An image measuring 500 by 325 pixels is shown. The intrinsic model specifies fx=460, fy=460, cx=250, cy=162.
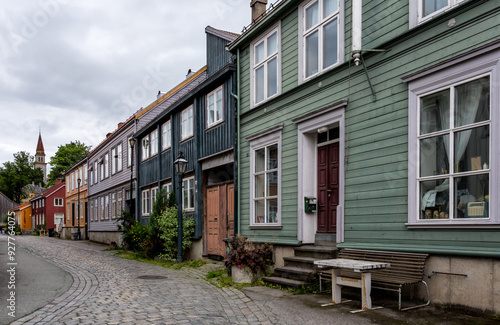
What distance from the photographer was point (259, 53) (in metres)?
12.5

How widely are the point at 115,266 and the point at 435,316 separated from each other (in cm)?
1077

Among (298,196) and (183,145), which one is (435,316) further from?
(183,145)

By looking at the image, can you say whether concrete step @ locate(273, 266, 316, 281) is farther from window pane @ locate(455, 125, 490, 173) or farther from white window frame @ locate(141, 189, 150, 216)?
white window frame @ locate(141, 189, 150, 216)

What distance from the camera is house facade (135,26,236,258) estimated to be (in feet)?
46.7

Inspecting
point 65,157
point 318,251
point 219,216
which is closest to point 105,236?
point 219,216

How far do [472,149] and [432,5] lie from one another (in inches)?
95.9

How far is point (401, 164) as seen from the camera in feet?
24.8

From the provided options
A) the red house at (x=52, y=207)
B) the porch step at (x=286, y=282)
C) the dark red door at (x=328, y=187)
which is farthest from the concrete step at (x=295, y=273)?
the red house at (x=52, y=207)

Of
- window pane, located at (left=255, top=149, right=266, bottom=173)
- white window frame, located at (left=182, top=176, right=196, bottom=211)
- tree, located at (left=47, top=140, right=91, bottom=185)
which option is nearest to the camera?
window pane, located at (left=255, top=149, right=266, bottom=173)

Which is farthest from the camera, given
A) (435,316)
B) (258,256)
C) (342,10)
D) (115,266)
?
(115,266)

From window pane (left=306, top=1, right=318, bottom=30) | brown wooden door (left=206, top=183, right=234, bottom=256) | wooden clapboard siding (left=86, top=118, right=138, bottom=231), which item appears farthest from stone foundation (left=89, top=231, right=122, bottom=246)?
window pane (left=306, top=1, right=318, bottom=30)

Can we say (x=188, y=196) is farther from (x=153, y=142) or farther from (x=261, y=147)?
(x=261, y=147)

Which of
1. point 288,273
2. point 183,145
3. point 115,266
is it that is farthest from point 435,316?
point 183,145

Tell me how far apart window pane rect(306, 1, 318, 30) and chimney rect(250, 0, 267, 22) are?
4120mm
